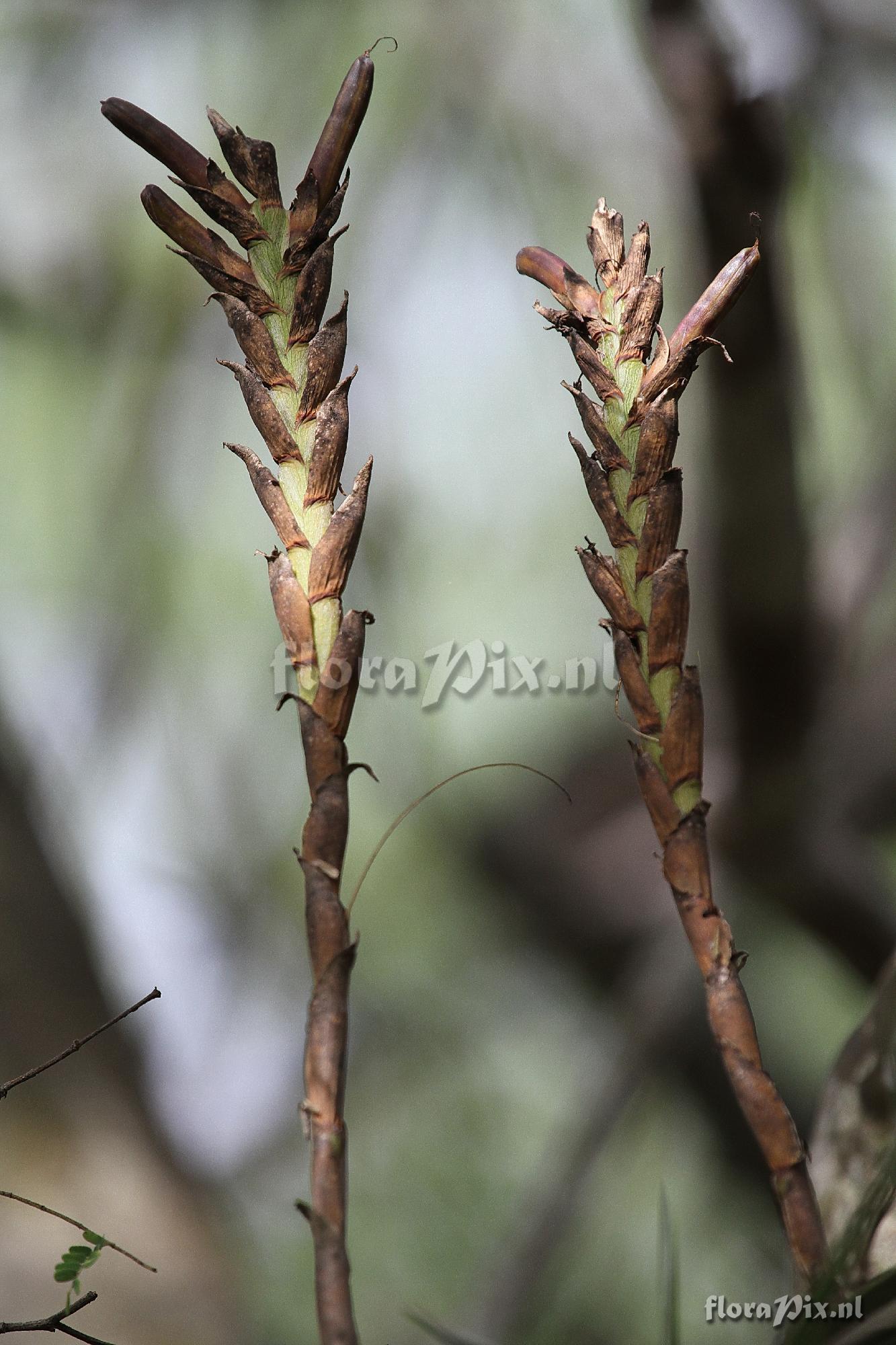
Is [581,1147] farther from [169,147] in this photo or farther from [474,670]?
[169,147]

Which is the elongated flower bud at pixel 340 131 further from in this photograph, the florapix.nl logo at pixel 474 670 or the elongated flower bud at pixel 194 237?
the florapix.nl logo at pixel 474 670

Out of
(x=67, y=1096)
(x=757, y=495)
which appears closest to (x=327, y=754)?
(x=757, y=495)

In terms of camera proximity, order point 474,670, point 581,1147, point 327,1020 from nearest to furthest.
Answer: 1. point 327,1020
2. point 474,670
3. point 581,1147

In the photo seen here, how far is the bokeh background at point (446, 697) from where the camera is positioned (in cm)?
119

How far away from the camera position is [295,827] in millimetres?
1536

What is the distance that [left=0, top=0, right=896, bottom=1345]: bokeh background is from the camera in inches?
46.8

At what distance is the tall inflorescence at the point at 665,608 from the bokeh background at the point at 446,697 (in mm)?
741


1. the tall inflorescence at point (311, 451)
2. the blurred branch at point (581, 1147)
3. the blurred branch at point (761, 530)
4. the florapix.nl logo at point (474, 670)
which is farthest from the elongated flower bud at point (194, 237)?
the blurred branch at point (581, 1147)

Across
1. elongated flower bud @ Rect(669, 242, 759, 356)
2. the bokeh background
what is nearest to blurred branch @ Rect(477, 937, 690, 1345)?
the bokeh background

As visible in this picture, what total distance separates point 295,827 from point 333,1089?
129cm

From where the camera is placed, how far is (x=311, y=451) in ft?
0.96

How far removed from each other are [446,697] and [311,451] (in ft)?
3.61

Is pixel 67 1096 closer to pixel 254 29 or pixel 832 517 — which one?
pixel 832 517

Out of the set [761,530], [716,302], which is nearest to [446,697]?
[761,530]
